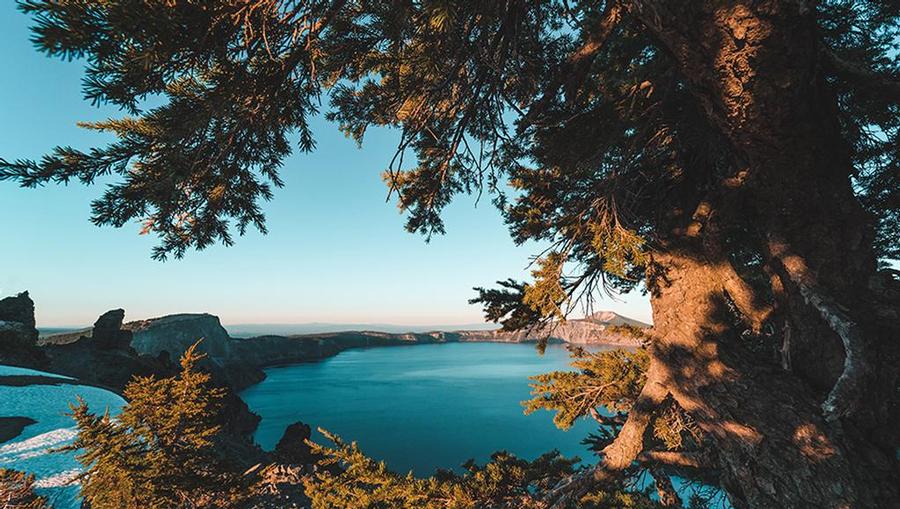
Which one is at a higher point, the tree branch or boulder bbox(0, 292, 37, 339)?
boulder bbox(0, 292, 37, 339)

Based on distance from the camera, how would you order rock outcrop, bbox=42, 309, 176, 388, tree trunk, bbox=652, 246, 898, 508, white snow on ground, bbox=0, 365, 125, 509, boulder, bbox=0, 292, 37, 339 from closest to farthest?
1. tree trunk, bbox=652, 246, 898, 508
2. white snow on ground, bbox=0, 365, 125, 509
3. boulder, bbox=0, 292, 37, 339
4. rock outcrop, bbox=42, 309, 176, 388

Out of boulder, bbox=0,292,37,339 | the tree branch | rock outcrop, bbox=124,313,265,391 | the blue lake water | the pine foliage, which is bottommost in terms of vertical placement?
the blue lake water

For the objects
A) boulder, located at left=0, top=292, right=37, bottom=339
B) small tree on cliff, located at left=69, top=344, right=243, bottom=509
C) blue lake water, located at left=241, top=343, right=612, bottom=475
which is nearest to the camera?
small tree on cliff, located at left=69, top=344, right=243, bottom=509

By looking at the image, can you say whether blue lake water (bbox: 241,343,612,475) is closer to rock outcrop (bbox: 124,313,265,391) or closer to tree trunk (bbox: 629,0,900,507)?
rock outcrop (bbox: 124,313,265,391)

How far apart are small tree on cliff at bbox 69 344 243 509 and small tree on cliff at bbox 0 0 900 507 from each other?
3.81m

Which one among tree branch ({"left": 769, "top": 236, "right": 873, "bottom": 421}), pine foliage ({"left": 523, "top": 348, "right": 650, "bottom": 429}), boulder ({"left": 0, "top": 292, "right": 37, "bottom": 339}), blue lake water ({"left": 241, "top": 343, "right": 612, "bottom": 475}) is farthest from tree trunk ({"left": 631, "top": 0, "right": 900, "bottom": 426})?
boulder ({"left": 0, "top": 292, "right": 37, "bottom": 339})

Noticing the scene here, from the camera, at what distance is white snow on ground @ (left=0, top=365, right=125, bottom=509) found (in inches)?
336

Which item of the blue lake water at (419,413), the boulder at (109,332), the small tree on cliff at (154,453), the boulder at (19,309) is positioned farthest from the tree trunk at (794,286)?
the boulder at (109,332)

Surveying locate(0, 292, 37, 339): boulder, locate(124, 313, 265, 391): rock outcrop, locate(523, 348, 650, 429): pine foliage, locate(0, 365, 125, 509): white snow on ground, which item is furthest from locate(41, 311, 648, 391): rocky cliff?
locate(523, 348, 650, 429): pine foliage

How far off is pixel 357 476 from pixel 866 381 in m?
3.78

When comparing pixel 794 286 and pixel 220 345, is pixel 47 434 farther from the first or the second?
pixel 220 345

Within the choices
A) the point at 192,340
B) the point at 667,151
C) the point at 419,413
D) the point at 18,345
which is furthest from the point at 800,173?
the point at 192,340

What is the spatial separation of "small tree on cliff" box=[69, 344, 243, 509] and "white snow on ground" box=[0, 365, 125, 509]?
122cm

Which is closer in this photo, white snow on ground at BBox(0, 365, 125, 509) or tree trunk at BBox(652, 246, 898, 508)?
tree trunk at BBox(652, 246, 898, 508)
